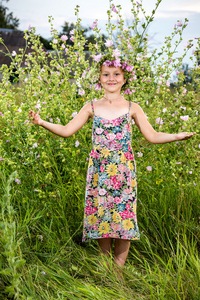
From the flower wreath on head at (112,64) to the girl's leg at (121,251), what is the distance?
1174 millimetres

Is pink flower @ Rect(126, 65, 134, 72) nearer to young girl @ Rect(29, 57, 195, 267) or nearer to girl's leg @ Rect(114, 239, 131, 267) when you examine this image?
young girl @ Rect(29, 57, 195, 267)

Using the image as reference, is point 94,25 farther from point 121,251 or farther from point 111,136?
point 121,251

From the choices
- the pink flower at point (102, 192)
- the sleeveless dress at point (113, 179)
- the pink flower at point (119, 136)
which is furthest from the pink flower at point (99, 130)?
the pink flower at point (102, 192)

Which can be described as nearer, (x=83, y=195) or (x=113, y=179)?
(x=113, y=179)

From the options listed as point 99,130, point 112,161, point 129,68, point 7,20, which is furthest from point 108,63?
point 7,20

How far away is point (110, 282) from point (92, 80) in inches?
57.1

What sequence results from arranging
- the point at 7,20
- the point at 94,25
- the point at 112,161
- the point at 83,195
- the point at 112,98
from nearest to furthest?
the point at 112,161 → the point at 112,98 → the point at 83,195 → the point at 94,25 → the point at 7,20

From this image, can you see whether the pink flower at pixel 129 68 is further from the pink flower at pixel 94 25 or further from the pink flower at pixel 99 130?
the pink flower at pixel 94 25

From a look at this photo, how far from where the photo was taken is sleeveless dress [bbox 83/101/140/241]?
2639 millimetres

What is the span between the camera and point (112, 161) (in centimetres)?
263

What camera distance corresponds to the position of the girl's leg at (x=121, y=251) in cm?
273

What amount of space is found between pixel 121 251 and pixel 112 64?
4.30ft

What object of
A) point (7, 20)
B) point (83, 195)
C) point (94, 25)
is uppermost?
point (7, 20)

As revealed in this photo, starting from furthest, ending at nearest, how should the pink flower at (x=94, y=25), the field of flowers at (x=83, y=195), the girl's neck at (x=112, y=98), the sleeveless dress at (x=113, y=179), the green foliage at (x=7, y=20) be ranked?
the green foliage at (x=7, y=20)
the pink flower at (x=94, y=25)
the girl's neck at (x=112, y=98)
the sleeveless dress at (x=113, y=179)
the field of flowers at (x=83, y=195)
